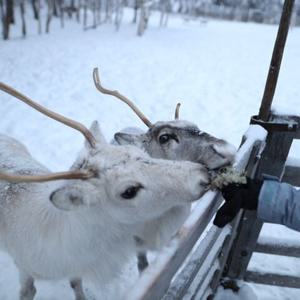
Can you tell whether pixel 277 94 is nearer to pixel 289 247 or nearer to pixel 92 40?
pixel 289 247

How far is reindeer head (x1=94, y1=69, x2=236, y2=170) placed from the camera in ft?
6.55

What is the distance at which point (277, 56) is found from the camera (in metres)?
2.05

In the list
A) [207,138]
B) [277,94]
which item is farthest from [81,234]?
[277,94]

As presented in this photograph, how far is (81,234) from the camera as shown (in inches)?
72.9

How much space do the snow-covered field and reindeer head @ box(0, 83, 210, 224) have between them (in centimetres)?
93

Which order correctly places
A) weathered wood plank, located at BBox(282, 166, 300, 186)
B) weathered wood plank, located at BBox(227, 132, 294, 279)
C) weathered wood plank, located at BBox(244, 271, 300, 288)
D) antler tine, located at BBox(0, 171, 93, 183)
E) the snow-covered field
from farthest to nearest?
the snow-covered field, weathered wood plank, located at BBox(244, 271, 300, 288), weathered wood plank, located at BBox(282, 166, 300, 186), weathered wood plank, located at BBox(227, 132, 294, 279), antler tine, located at BBox(0, 171, 93, 183)

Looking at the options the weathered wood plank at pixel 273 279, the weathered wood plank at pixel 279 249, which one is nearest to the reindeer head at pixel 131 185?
the weathered wood plank at pixel 279 249

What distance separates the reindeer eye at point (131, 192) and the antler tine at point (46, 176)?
7.6 inches

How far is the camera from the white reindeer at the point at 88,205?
1601mm

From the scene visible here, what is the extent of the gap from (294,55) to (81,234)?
13.2 m

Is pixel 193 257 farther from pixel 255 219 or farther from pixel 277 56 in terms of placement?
pixel 277 56

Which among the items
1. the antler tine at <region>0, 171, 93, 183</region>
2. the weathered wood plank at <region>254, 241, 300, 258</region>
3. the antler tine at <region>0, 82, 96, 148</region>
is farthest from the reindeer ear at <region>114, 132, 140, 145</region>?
the weathered wood plank at <region>254, 241, 300, 258</region>

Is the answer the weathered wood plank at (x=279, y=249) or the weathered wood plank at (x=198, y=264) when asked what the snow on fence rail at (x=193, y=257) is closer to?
the weathered wood plank at (x=198, y=264)

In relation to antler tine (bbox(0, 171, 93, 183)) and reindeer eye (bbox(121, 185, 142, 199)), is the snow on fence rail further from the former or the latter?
antler tine (bbox(0, 171, 93, 183))
